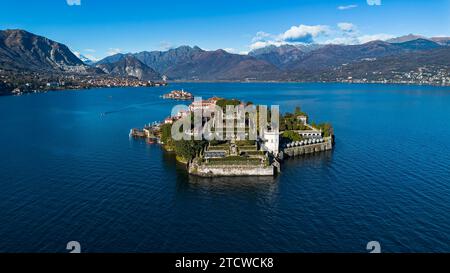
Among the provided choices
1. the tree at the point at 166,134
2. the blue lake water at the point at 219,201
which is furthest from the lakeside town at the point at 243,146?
the blue lake water at the point at 219,201

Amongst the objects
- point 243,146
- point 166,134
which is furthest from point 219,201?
point 166,134

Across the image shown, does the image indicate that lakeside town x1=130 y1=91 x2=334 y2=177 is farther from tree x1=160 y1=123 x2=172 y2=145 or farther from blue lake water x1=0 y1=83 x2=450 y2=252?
blue lake water x1=0 y1=83 x2=450 y2=252

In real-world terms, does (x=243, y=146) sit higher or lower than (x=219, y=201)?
higher

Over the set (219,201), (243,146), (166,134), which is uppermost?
(166,134)

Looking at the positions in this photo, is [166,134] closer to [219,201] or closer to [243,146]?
[243,146]

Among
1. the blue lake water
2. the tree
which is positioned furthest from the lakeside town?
the blue lake water
